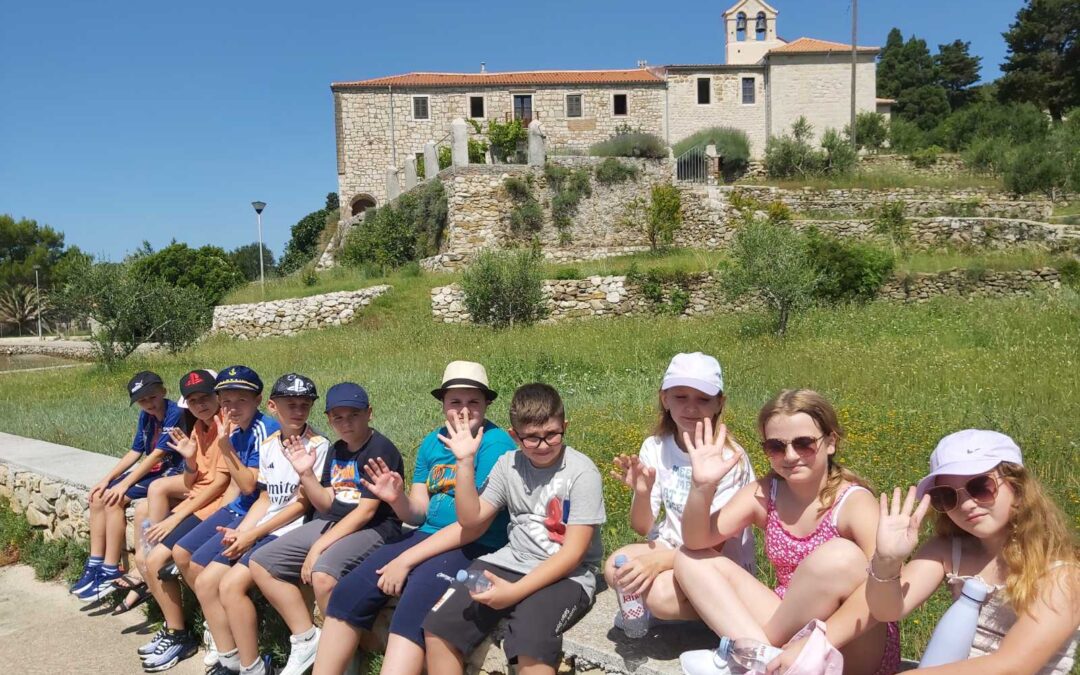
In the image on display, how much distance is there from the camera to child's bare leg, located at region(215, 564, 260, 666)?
329cm

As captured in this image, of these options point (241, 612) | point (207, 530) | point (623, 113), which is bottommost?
point (241, 612)

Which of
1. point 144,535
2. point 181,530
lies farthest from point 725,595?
point 144,535

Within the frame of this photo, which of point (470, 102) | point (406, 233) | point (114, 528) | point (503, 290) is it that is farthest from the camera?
point (470, 102)

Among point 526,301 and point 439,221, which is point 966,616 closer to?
point 526,301

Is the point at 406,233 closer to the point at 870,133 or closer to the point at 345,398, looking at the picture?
the point at 870,133

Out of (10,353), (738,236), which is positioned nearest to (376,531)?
(738,236)

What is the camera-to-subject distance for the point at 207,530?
3723 mm

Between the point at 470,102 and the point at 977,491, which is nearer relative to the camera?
the point at 977,491

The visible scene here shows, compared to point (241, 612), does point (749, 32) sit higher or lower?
higher

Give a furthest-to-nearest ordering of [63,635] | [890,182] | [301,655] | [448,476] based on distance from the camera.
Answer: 1. [890,182]
2. [63,635]
3. [448,476]
4. [301,655]

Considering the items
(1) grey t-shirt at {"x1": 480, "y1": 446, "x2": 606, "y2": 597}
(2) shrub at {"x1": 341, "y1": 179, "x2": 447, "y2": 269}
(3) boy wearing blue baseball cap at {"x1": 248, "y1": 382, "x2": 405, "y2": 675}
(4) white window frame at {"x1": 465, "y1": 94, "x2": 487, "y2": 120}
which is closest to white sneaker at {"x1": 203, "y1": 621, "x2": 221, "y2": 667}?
(3) boy wearing blue baseball cap at {"x1": 248, "y1": 382, "x2": 405, "y2": 675}

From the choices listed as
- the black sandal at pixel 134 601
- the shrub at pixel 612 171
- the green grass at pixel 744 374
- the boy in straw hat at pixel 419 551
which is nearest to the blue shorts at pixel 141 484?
the black sandal at pixel 134 601

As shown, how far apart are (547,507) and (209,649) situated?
2.09 metres

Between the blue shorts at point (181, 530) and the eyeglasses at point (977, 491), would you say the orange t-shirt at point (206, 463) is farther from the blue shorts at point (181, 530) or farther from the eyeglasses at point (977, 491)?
the eyeglasses at point (977, 491)
